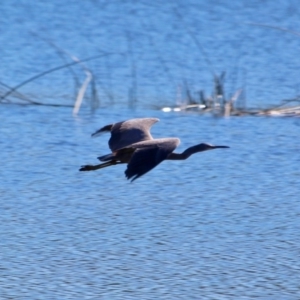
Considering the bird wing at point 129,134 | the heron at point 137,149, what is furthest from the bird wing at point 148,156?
the bird wing at point 129,134

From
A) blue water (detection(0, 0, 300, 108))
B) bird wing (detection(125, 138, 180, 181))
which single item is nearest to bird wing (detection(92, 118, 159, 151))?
bird wing (detection(125, 138, 180, 181))

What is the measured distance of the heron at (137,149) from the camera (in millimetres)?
4988

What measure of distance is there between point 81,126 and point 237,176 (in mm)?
1793

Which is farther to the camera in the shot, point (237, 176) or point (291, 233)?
point (237, 176)

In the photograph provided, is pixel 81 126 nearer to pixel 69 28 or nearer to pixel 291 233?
pixel 291 233

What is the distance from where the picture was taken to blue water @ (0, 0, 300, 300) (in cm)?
572

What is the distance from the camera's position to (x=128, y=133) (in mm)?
5918

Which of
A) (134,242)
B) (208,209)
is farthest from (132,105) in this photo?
(134,242)

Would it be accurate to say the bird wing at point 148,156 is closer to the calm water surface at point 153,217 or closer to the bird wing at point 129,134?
the bird wing at point 129,134

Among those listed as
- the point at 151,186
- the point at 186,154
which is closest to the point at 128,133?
the point at 186,154

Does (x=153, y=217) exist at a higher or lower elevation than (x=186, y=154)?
lower

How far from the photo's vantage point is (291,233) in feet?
21.5

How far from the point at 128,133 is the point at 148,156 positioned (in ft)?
2.86

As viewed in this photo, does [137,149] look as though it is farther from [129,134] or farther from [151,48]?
[151,48]
